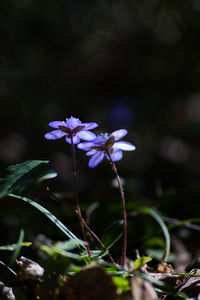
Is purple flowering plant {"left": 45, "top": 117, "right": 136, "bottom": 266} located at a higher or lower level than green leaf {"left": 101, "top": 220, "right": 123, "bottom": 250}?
higher

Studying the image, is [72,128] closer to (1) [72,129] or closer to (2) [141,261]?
(1) [72,129]

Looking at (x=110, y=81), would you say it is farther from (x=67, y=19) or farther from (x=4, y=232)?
(x=4, y=232)

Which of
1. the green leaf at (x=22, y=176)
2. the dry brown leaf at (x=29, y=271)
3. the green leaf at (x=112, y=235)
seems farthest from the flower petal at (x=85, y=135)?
the dry brown leaf at (x=29, y=271)

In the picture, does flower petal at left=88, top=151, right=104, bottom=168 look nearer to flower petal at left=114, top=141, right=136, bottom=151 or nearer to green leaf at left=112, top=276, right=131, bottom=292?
flower petal at left=114, top=141, right=136, bottom=151

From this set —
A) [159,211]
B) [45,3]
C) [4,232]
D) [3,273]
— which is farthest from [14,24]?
[3,273]

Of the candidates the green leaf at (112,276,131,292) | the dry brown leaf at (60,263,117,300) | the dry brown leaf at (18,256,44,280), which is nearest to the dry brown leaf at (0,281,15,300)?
the dry brown leaf at (18,256,44,280)

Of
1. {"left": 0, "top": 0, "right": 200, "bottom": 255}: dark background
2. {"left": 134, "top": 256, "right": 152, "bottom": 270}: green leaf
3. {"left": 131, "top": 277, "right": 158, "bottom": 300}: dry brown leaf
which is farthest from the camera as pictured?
{"left": 0, "top": 0, "right": 200, "bottom": 255}: dark background

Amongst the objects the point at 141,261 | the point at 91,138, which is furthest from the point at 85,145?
the point at 141,261
